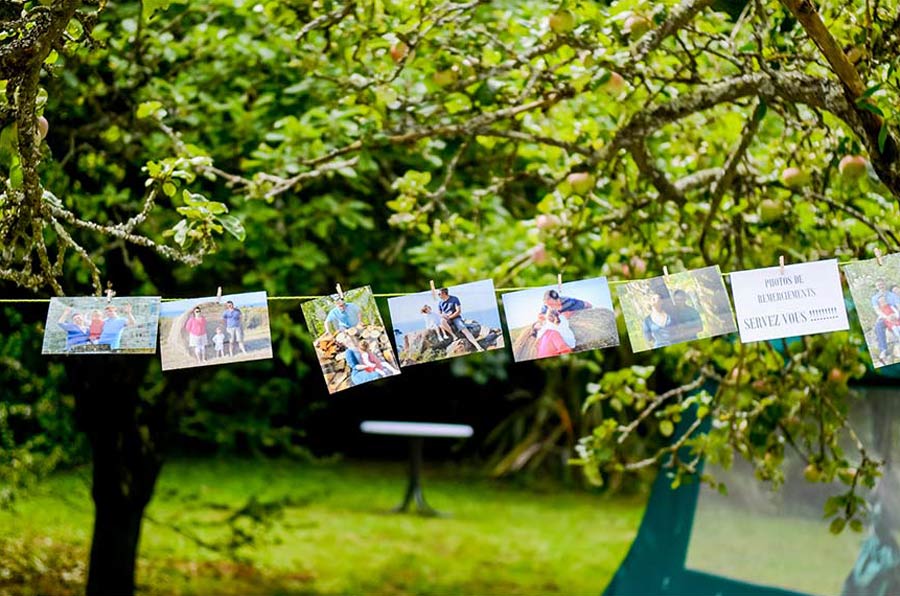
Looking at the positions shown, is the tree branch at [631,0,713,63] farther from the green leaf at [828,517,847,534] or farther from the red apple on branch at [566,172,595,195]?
the green leaf at [828,517,847,534]

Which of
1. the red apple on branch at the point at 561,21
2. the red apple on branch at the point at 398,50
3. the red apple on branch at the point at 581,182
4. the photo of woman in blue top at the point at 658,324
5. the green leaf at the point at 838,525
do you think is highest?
the red apple on branch at the point at 398,50

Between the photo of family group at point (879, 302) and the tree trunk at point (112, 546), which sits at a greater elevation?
the photo of family group at point (879, 302)

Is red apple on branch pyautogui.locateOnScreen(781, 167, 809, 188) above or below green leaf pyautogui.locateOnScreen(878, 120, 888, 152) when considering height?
above

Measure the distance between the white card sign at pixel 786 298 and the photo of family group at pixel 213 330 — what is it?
2.84 feet

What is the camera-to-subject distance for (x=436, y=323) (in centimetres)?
201

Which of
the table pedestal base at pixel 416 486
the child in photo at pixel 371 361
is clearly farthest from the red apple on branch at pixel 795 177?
the table pedestal base at pixel 416 486

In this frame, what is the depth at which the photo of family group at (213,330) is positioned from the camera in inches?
76.3

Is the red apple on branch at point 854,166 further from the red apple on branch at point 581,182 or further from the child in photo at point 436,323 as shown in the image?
the child in photo at point 436,323

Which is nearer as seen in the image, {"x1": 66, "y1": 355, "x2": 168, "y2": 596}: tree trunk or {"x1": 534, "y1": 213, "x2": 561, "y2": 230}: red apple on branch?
{"x1": 534, "y1": 213, "x2": 561, "y2": 230}: red apple on branch

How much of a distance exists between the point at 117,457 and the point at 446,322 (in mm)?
2245

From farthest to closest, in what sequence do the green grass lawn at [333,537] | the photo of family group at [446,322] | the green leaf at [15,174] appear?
the green grass lawn at [333,537]
the photo of family group at [446,322]
the green leaf at [15,174]

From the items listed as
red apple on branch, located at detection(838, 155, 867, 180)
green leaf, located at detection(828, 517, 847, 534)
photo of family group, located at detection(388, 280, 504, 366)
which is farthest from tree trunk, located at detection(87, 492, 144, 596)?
red apple on branch, located at detection(838, 155, 867, 180)

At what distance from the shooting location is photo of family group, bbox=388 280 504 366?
200cm

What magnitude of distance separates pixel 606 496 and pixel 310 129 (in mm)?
5059
